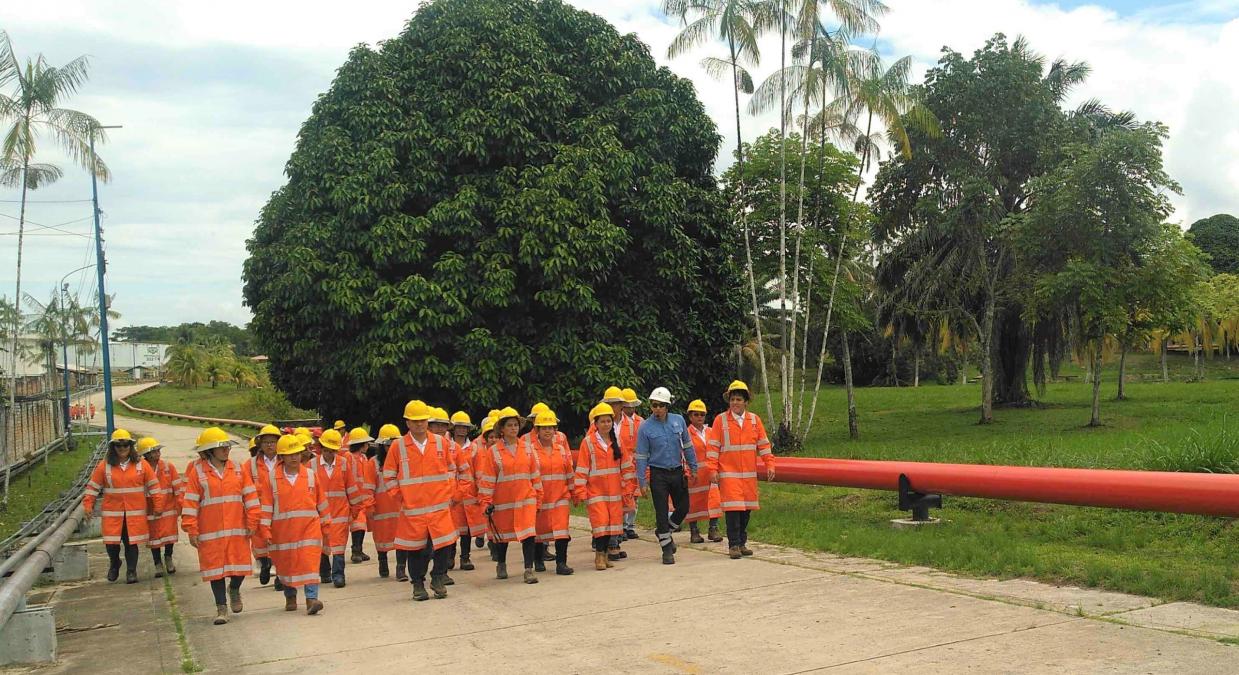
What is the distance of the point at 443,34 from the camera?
21.2 m

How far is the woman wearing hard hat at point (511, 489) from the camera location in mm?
10516

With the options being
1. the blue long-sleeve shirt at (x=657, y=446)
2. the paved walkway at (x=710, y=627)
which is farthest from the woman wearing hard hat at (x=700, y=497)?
the paved walkway at (x=710, y=627)

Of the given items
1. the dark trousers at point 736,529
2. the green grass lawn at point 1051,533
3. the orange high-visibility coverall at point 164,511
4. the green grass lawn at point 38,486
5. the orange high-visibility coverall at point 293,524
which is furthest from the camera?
the green grass lawn at point 38,486

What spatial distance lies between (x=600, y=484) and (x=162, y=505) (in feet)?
17.7

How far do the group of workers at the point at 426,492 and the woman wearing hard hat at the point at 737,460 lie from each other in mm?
15

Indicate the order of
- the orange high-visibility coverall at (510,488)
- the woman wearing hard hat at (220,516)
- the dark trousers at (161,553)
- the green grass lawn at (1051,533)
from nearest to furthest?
the green grass lawn at (1051,533) < the woman wearing hard hat at (220,516) < the orange high-visibility coverall at (510,488) < the dark trousers at (161,553)

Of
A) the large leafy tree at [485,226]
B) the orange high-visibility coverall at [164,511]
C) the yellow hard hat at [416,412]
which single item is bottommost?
the orange high-visibility coverall at [164,511]

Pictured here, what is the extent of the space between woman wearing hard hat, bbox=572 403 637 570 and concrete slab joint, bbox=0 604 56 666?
5.01 metres

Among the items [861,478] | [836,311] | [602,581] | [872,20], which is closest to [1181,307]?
A: [836,311]

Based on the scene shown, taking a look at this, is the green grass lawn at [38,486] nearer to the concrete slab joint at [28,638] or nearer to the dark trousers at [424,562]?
the dark trousers at [424,562]

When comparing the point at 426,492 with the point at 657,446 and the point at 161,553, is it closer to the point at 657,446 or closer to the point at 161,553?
the point at 657,446

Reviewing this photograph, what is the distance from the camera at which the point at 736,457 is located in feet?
37.8

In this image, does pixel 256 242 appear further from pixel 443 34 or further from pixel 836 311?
pixel 836 311

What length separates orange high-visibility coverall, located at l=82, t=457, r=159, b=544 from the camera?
12.3 meters
